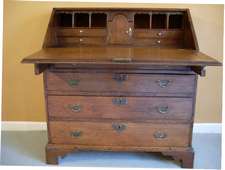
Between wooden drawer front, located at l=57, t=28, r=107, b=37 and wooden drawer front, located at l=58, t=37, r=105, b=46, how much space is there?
0.02 meters

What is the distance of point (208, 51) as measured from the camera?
281 cm

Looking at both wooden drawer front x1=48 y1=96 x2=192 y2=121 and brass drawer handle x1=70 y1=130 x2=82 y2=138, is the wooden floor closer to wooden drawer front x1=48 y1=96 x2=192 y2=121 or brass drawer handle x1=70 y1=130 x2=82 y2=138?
brass drawer handle x1=70 y1=130 x2=82 y2=138

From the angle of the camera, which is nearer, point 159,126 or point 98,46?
point 159,126

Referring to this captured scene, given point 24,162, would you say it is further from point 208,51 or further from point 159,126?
point 208,51

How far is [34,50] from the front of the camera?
113 inches

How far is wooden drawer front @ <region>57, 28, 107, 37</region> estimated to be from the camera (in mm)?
2629

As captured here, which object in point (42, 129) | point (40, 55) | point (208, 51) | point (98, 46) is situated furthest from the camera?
point (42, 129)

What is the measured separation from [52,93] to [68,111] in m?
0.16

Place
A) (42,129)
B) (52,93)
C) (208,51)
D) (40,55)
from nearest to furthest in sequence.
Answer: (40,55), (52,93), (208,51), (42,129)

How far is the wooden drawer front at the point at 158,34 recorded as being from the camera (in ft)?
8.56

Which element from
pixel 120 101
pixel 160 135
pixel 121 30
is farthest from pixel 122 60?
pixel 121 30

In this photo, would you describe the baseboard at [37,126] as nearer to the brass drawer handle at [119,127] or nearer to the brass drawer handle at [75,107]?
the brass drawer handle at [75,107]

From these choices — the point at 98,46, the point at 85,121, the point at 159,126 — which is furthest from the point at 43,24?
the point at 159,126

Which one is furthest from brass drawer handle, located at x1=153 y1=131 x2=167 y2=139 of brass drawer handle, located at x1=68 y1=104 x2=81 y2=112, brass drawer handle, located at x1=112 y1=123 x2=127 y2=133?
brass drawer handle, located at x1=68 y1=104 x2=81 y2=112
